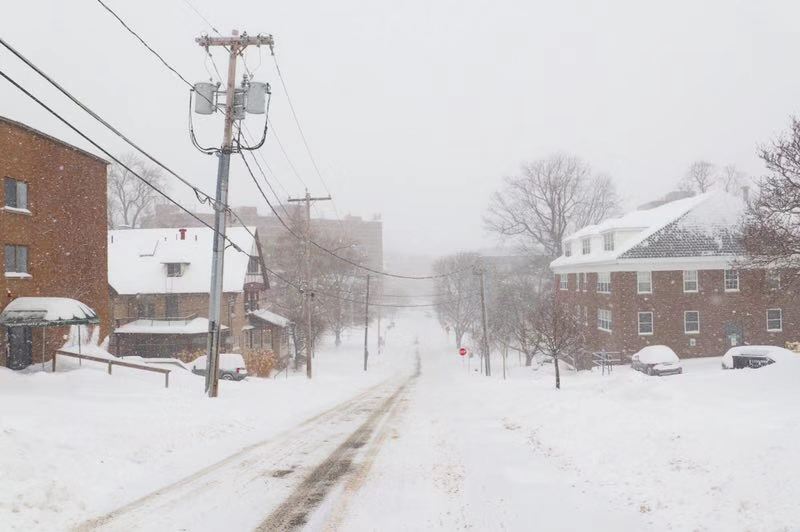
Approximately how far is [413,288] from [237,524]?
188391 mm

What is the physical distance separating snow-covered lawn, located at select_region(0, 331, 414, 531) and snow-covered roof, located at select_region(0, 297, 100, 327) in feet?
6.48

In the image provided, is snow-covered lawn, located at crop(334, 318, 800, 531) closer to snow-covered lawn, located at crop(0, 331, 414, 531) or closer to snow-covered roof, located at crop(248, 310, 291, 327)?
snow-covered lawn, located at crop(0, 331, 414, 531)

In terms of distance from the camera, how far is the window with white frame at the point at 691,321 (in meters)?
35.8

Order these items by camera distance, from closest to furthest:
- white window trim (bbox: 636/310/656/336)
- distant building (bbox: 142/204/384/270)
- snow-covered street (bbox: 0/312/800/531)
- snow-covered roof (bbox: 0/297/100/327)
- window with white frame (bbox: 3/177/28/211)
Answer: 1. snow-covered street (bbox: 0/312/800/531)
2. snow-covered roof (bbox: 0/297/100/327)
3. window with white frame (bbox: 3/177/28/211)
4. white window trim (bbox: 636/310/656/336)
5. distant building (bbox: 142/204/384/270)

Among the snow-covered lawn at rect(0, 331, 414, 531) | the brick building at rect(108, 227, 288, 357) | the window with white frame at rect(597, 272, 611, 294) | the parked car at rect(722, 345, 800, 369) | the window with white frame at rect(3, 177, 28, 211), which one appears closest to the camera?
the snow-covered lawn at rect(0, 331, 414, 531)

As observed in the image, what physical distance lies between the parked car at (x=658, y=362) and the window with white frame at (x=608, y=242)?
32.3ft

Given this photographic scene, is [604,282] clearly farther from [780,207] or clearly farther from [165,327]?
[165,327]

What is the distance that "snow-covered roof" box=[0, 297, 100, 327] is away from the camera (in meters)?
18.9

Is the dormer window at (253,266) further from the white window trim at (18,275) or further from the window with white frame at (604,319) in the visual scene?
the window with white frame at (604,319)

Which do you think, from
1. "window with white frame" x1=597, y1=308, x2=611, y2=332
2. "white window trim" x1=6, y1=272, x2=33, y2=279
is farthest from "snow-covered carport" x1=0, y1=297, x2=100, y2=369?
"window with white frame" x1=597, y1=308, x2=611, y2=332

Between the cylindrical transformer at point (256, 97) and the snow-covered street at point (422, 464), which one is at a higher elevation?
the cylindrical transformer at point (256, 97)

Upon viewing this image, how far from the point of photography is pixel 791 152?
17391 mm

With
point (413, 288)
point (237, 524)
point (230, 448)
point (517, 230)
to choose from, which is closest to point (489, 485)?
point (237, 524)

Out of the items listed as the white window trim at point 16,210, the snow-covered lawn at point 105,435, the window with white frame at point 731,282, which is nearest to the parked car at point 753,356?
the window with white frame at point 731,282
